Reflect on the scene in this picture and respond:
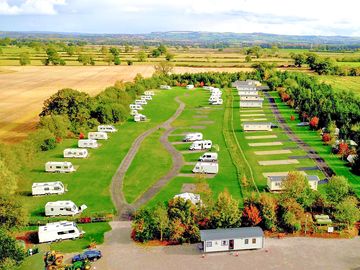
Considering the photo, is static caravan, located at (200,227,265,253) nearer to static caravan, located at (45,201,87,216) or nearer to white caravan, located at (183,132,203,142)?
static caravan, located at (45,201,87,216)

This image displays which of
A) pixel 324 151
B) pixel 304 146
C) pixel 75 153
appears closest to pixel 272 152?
pixel 304 146

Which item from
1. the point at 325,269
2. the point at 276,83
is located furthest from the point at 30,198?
the point at 276,83

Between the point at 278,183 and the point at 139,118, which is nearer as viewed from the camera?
the point at 278,183

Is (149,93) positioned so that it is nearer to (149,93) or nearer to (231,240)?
(149,93)

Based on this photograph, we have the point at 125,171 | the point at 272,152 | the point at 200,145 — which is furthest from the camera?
the point at 200,145

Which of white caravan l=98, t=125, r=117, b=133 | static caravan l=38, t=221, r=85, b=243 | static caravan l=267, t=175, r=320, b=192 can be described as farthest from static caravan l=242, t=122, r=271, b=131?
static caravan l=38, t=221, r=85, b=243
